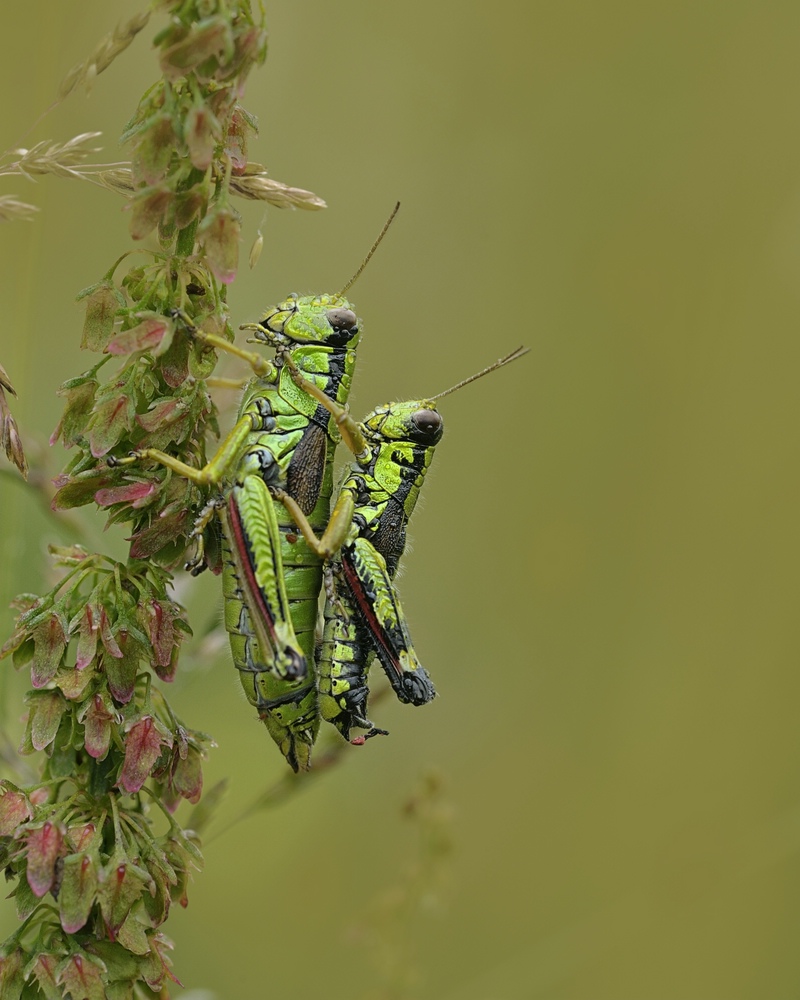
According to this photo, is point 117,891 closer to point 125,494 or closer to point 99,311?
point 125,494

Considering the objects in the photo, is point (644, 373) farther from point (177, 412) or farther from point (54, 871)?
point (54, 871)

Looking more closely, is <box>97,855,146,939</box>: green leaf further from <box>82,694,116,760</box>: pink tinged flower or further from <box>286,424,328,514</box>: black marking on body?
<box>286,424,328,514</box>: black marking on body

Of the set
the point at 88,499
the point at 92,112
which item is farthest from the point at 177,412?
the point at 92,112

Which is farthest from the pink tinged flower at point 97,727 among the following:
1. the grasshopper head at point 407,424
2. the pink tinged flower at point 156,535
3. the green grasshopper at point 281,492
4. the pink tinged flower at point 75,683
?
the grasshopper head at point 407,424

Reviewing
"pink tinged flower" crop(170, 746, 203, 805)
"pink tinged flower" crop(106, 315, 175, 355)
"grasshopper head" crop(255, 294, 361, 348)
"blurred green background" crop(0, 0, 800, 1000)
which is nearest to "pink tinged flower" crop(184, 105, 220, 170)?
"pink tinged flower" crop(106, 315, 175, 355)

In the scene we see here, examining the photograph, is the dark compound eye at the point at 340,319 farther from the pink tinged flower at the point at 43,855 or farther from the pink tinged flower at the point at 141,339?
the pink tinged flower at the point at 43,855

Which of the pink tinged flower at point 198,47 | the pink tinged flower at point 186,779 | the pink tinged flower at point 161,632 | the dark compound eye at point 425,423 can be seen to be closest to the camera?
the pink tinged flower at point 198,47

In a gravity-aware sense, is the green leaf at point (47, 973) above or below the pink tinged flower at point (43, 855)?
below

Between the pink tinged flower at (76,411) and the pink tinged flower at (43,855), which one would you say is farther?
the pink tinged flower at (76,411)
